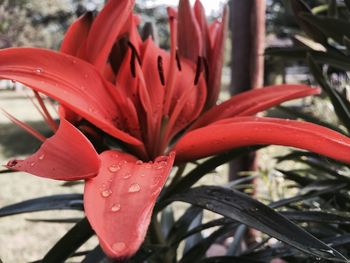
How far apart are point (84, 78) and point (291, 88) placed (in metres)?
0.24

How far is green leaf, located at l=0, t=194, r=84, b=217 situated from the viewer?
2.12ft

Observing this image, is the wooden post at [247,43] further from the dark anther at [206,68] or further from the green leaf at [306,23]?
the dark anther at [206,68]

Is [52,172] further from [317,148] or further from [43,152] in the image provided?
[317,148]

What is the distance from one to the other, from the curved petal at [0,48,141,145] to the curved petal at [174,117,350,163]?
0.07 m

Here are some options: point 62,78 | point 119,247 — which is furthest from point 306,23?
point 119,247

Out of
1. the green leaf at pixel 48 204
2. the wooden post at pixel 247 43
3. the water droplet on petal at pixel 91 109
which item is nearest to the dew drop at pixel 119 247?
the water droplet on petal at pixel 91 109

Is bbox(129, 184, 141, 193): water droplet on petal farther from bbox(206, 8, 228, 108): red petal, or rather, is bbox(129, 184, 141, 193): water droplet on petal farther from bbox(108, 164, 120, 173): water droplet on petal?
bbox(206, 8, 228, 108): red petal

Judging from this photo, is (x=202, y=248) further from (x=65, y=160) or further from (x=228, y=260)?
(x=65, y=160)

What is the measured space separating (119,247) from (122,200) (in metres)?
0.06

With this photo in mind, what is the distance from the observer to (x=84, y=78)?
47 cm

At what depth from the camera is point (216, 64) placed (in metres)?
0.58

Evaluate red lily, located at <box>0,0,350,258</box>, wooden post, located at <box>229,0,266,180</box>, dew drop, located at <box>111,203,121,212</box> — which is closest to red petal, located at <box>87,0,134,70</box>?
red lily, located at <box>0,0,350,258</box>

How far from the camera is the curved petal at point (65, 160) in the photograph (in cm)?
34

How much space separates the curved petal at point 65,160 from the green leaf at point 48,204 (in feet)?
1.01
